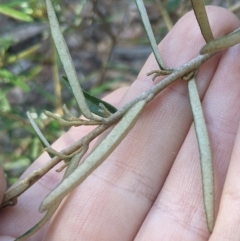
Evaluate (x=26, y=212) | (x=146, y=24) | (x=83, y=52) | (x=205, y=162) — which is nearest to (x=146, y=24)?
(x=146, y=24)

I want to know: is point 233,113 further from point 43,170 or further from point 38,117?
point 38,117

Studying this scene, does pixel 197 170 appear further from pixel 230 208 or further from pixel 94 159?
pixel 94 159

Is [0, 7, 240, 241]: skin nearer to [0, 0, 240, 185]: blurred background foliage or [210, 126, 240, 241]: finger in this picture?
[210, 126, 240, 241]: finger

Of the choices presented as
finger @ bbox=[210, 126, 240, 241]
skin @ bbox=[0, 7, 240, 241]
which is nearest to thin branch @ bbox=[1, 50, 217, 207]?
skin @ bbox=[0, 7, 240, 241]

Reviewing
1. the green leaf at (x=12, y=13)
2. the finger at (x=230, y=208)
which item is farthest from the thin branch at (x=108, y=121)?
the green leaf at (x=12, y=13)

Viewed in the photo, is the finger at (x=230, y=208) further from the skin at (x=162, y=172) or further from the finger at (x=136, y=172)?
the finger at (x=136, y=172)

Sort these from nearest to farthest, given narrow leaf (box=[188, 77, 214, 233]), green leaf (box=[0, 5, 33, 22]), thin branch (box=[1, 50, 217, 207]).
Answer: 1. narrow leaf (box=[188, 77, 214, 233])
2. thin branch (box=[1, 50, 217, 207])
3. green leaf (box=[0, 5, 33, 22])

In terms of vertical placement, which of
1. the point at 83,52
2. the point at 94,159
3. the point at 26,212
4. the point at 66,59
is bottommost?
the point at 83,52
